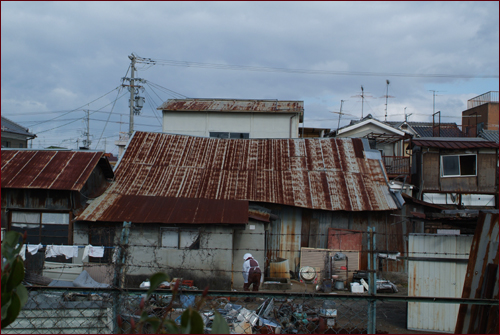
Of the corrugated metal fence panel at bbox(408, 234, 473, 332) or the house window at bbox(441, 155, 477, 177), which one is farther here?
the house window at bbox(441, 155, 477, 177)

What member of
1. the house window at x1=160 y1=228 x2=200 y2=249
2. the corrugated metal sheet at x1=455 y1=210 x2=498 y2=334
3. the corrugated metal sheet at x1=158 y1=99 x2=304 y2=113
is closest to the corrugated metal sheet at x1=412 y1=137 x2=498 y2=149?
the corrugated metal sheet at x1=158 y1=99 x2=304 y2=113

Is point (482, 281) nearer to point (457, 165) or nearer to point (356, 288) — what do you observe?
point (356, 288)

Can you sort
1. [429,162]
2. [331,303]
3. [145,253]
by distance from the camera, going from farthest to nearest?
[429,162] < [145,253] < [331,303]

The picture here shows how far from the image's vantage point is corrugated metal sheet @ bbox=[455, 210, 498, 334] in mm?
4480

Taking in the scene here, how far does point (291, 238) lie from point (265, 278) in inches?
101

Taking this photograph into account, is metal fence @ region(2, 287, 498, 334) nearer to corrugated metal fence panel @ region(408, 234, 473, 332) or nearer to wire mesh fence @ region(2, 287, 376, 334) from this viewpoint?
wire mesh fence @ region(2, 287, 376, 334)

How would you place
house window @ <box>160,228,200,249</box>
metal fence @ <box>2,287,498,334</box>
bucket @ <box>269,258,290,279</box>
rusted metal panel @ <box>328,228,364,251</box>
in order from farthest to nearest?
rusted metal panel @ <box>328,228,364,251</box> → bucket @ <box>269,258,290,279</box> → house window @ <box>160,228,200,249</box> → metal fence @ <box>2,287,498,334</box>

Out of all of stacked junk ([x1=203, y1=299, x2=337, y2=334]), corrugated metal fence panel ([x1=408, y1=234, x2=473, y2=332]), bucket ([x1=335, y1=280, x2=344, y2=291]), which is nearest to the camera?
stacked junk ([x1=203, y1=299, x2=337, y2=334])

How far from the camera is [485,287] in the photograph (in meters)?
4.60

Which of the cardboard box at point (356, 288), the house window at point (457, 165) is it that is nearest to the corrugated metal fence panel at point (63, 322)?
the cardboard box at point (356, 288)

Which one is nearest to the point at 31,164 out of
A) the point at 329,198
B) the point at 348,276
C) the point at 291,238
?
the point at 291,238

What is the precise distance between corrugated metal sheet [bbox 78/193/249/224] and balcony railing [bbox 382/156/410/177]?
13075mm

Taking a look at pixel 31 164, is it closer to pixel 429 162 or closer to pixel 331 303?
pixel 331 303

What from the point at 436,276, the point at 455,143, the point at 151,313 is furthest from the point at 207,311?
the point at 455,143
